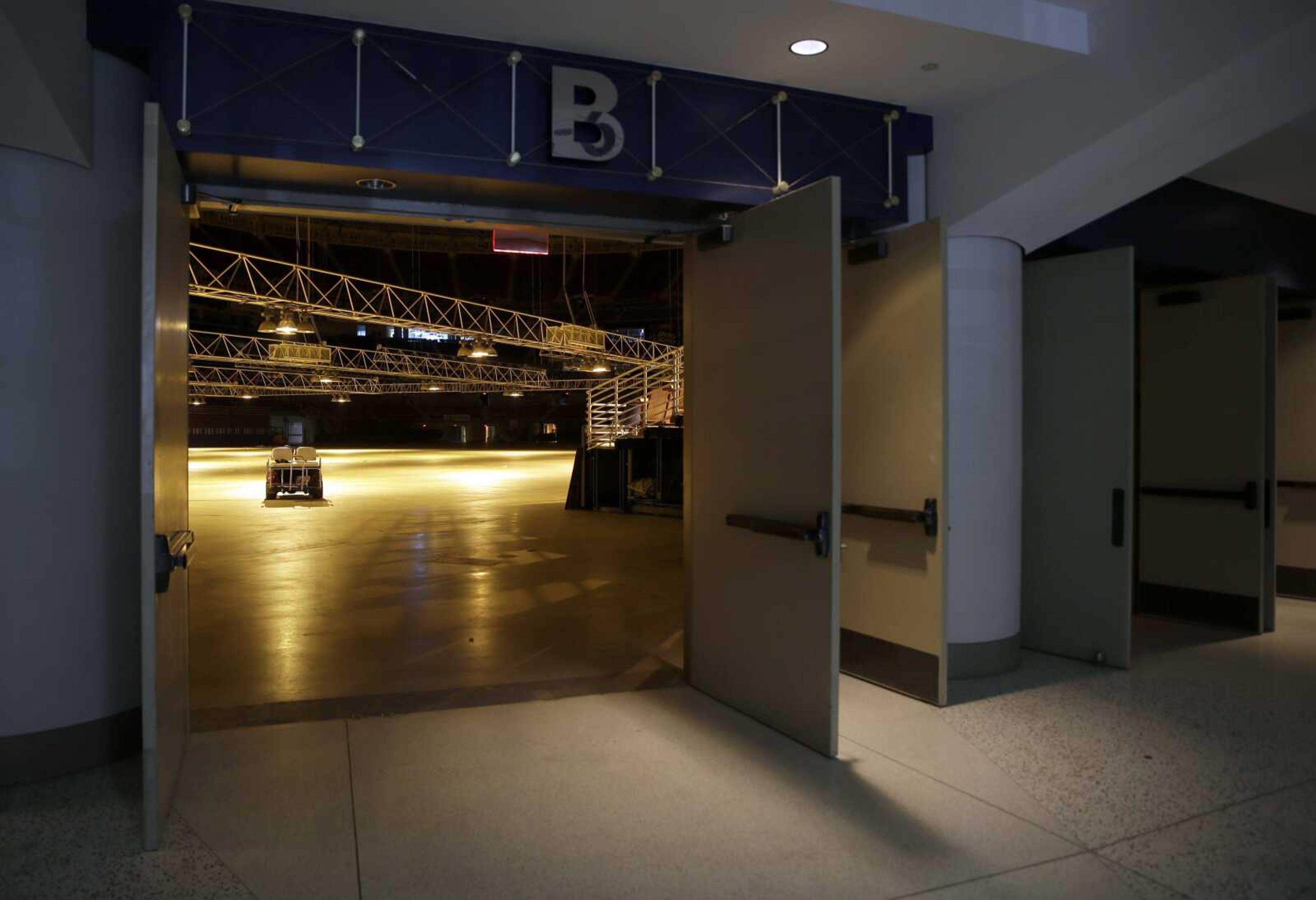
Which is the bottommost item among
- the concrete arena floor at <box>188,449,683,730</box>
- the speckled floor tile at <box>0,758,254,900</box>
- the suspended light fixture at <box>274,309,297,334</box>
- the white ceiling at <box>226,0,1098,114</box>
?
the speckled floor tile at <box>0,758,254,900</box>

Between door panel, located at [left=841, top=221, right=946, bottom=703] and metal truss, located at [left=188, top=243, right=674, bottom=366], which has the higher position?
metal truss, located at [left=188, top=243, right=674, bottom=366]

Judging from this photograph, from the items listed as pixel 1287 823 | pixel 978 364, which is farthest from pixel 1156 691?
pixel 978 364

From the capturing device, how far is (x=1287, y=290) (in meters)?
7.57

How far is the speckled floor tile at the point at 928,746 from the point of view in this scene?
336cm

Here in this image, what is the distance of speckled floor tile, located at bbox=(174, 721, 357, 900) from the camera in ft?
9.18

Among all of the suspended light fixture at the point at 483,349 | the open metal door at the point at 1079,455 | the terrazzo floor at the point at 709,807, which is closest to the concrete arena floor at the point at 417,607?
the terrazzo floor at the point at 709,807

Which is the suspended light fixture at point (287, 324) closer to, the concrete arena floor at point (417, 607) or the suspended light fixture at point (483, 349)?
the concrete arena floor at point (417, 607)

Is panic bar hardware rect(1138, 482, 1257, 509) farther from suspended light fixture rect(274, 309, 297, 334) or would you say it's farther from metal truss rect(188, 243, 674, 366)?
suspended light fixture rect(274, 309, 297, 334)

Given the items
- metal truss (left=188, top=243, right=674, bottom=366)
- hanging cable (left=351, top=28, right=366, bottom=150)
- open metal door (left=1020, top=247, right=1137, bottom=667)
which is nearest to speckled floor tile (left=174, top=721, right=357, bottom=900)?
hanging cable (left=351, top=28, right=366, bottom=150)

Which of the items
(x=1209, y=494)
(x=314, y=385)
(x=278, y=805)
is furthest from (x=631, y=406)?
(x=314, y=385)

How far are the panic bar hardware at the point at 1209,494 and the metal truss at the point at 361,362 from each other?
21462 mm

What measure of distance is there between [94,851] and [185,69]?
127 inches

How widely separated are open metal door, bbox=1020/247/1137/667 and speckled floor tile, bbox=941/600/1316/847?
0.32 metres

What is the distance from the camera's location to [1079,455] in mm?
5496
